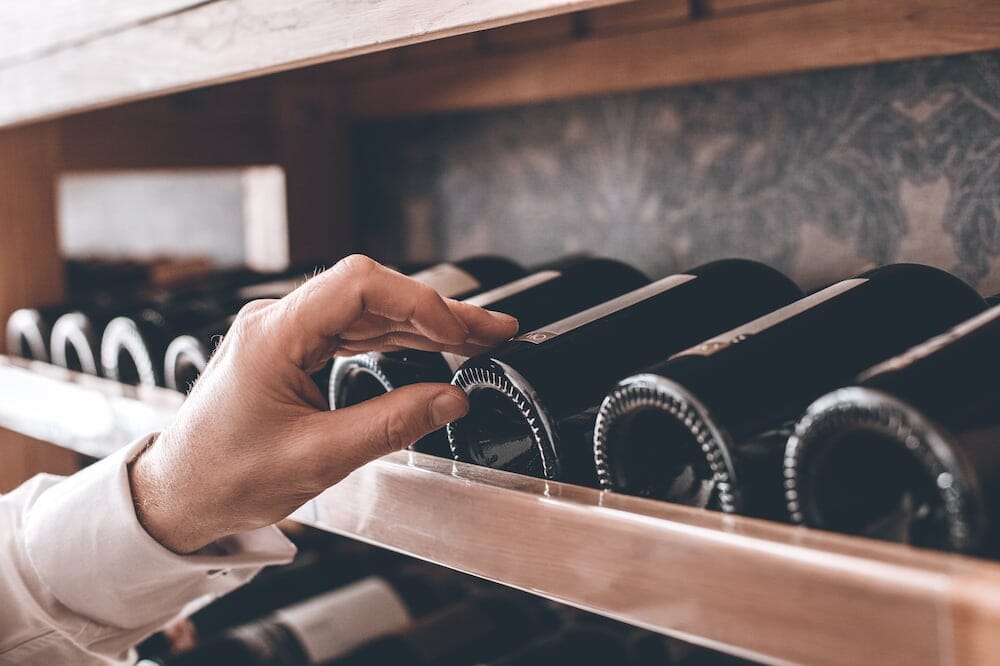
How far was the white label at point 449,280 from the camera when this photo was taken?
0.79 metres

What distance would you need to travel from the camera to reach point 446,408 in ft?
1.74

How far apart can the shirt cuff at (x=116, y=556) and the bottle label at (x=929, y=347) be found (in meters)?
0.51

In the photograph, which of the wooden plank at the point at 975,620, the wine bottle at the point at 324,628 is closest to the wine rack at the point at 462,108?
the wooden plank at the point at 975,620

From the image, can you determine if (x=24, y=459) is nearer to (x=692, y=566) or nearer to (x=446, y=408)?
(x=446, y=408)

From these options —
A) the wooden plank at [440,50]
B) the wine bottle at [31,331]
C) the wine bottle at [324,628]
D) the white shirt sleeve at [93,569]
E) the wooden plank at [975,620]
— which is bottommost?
the wine bottle at [324,628]

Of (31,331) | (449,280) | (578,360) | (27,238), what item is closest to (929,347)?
(578,360)

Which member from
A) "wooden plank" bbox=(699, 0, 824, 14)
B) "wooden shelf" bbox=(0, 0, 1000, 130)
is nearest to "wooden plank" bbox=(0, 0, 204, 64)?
"wooden shelf" bbox=(0, 0, 1000, 130)

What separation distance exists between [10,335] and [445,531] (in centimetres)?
85

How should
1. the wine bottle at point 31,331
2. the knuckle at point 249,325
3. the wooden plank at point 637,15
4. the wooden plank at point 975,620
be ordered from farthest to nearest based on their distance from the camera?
the wine bottle at point 31,331
the wooden plank at point 637,15
the knuckle at point 249,325
the wooden plank at point 975,620

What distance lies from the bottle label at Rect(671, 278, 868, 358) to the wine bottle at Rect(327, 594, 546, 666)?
1.89 ft

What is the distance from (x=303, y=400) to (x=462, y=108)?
0.66 m

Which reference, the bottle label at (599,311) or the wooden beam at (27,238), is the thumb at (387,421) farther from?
the wooden beam at (27,238)

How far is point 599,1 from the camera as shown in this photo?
1.42ft

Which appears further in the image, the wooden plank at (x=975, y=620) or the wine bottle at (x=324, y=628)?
the wine bottle at (x=324, y=628)
